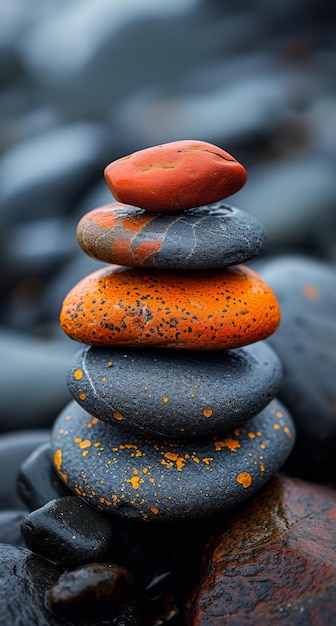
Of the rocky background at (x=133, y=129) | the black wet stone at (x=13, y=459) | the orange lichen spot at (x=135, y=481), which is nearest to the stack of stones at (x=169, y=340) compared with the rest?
the orange lichen spot at (x=135, y=481)

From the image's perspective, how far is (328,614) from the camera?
217cm

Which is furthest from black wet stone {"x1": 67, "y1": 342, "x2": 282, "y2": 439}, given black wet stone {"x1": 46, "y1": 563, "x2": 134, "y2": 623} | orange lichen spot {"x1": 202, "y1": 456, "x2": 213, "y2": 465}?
black wet stone {"x1": 46, "y1": 563, "x2": 134, "y2": 623}

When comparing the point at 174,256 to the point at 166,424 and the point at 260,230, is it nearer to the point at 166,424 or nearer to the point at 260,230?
the point at 260,230

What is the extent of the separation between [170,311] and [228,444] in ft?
2.10

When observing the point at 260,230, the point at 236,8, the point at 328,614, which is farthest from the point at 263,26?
the point at 328,614

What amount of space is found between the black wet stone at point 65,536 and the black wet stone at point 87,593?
0.12m

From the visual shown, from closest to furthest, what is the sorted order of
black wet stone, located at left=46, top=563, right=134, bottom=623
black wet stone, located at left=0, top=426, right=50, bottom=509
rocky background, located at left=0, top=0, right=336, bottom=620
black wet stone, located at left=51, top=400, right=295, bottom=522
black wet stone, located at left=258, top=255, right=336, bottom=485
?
black wet stone, located at left=46, top=563, right=134, bottom=623
black wet stone, located at left=51, top=400, right=295, bottom=522
black wet stone, located at left=0, top=426, right=50, bottom=509
black wet stone, located at left=258, top=255, right=336, bottom=485
rocky background, located at left=0, top=0, right=336, bottom=620

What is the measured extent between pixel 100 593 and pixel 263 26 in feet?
51.8

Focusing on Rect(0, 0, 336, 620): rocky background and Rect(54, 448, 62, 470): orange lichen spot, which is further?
Rect(0, 0, 336, 620): rocky background

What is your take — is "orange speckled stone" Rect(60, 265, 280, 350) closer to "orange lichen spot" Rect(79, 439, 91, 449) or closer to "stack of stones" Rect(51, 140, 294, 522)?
"stack of stones" Rect(51, 140, 294, 522)

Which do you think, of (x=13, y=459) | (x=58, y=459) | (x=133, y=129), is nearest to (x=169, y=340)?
(x=58, y=459)

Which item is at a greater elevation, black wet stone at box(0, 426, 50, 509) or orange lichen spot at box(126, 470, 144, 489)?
orange lichen spot at box(126, 470, 144, 489)

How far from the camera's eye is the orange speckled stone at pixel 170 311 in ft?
8.08

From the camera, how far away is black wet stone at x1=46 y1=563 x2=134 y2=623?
2.16m
